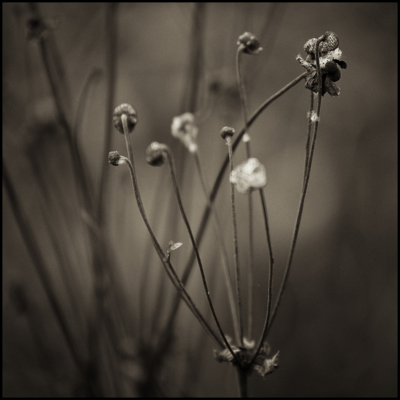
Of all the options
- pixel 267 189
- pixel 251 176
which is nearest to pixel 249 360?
pixel 251 176

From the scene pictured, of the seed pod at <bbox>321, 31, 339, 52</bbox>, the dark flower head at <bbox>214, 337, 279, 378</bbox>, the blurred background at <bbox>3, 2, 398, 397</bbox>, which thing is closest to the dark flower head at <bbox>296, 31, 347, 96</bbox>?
the seed pod at <bbox>321, 31, 339, 52</bbox>

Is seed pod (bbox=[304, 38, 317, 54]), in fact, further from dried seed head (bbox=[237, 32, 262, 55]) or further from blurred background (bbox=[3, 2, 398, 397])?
A: blurred background (bbox=[3, 2, 398, 397])

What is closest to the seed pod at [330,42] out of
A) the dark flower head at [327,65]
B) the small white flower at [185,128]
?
the dark flower head at [327,65]

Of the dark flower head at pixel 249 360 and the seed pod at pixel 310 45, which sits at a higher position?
the seed pod at pixel 310 45

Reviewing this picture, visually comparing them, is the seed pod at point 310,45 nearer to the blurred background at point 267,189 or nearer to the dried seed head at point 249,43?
the dried seed head at point 249,43

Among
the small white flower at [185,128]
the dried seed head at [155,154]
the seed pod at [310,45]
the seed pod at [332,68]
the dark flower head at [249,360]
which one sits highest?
the seed pod at [310,45]

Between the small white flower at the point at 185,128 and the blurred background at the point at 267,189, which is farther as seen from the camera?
the blurred background at the point at 267,189
